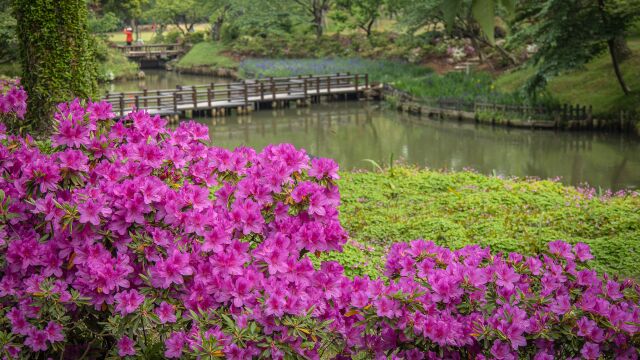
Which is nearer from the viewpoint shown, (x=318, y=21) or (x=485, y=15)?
(x=485, y=15)

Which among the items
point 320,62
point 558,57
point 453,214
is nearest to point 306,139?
point 558,57

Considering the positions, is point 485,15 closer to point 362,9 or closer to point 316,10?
point 362,9

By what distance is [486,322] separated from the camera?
3766 mm

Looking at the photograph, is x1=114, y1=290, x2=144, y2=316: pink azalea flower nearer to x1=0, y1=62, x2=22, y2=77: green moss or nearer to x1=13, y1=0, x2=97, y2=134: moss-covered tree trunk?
x1=13, y1=0, x2=97, y2=134: moss-covered tree trunk

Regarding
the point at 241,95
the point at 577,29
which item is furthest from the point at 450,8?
the point at 241,95

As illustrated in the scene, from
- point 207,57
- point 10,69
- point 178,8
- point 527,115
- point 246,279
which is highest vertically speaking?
point 178,8

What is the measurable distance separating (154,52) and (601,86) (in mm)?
34914

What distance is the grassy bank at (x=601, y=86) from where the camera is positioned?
23141 millimetres

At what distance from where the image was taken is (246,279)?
3836 mm

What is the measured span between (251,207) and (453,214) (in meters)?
6.12

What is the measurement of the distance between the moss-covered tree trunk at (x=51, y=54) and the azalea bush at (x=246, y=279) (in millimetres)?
5276

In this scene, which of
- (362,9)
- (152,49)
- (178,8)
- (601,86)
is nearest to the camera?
(601,86)

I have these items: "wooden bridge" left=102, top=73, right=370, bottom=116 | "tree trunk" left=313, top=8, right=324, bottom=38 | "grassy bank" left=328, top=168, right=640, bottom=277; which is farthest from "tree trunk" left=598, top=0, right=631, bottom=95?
"tree trunk" left=313, top=8, right=324, bottom=38

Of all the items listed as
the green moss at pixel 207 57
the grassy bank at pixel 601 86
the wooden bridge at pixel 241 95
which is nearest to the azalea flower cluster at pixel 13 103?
the grassy bank at pixel 601 86
